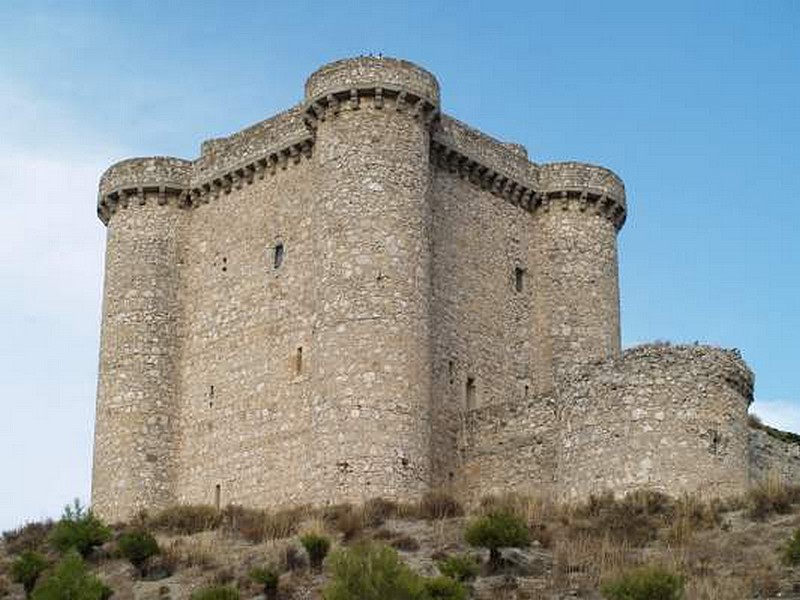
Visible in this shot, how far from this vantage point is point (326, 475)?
97.6 ft

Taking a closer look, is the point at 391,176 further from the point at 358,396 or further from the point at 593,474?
the point at 593,474

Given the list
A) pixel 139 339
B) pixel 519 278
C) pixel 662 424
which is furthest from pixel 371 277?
pixel 139 339

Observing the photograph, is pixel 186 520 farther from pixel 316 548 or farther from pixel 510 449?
pixel 510 449

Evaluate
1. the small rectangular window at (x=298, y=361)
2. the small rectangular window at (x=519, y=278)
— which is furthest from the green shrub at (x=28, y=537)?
the small rectangular window at (x=519, y=278)

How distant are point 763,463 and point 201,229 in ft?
42.4

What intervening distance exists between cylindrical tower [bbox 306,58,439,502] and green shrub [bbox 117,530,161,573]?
381 cm

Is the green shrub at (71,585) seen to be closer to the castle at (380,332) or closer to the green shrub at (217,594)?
the green shrub at (217,594)

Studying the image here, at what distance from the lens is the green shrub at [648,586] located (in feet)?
69.5

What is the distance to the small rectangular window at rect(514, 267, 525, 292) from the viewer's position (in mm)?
35406

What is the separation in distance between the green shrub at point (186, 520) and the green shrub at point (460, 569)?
7061 millimetres

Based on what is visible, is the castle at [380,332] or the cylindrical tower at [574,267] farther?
the cylindrical tower at [574,267]

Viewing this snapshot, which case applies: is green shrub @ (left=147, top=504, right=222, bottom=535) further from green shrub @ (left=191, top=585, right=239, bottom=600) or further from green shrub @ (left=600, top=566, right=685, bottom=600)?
green shrub @ (left=600, top=566, right=685, bottom=600)

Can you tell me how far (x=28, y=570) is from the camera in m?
27.0

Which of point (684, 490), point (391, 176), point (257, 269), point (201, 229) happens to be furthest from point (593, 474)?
point (201, 229)
